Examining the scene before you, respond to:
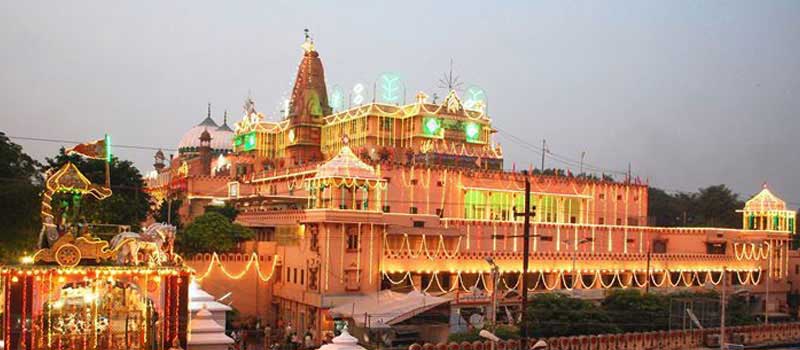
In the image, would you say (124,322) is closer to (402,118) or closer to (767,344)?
(767,344)

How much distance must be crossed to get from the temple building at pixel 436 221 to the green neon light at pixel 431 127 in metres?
0.06

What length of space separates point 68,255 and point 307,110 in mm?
43063

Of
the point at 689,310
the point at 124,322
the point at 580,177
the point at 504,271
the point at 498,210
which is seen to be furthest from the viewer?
the point at 580,177

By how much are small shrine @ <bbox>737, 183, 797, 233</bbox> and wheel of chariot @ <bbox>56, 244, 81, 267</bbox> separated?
46.6 metres

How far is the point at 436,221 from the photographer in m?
42.5

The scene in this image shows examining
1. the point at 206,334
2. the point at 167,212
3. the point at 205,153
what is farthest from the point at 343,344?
the point at 205,153

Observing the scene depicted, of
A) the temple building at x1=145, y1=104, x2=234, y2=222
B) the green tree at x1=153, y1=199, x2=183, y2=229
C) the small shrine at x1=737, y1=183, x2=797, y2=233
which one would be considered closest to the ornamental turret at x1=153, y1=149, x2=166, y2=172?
the temple building at x1=145, y1=104, x2=234, y2=222

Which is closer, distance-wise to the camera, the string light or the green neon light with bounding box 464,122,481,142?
the string light

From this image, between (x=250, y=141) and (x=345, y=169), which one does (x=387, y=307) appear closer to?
(x=345, y=169)

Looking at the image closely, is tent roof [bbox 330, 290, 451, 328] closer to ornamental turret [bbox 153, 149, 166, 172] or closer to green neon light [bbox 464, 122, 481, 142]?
green neon light [bbox 464, 122, 481, 142]

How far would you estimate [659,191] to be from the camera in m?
85.4

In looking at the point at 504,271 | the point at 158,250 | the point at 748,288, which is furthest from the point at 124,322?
the point at 748,288

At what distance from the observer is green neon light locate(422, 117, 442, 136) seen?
54.1 m

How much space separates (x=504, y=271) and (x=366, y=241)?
27.9 ft
